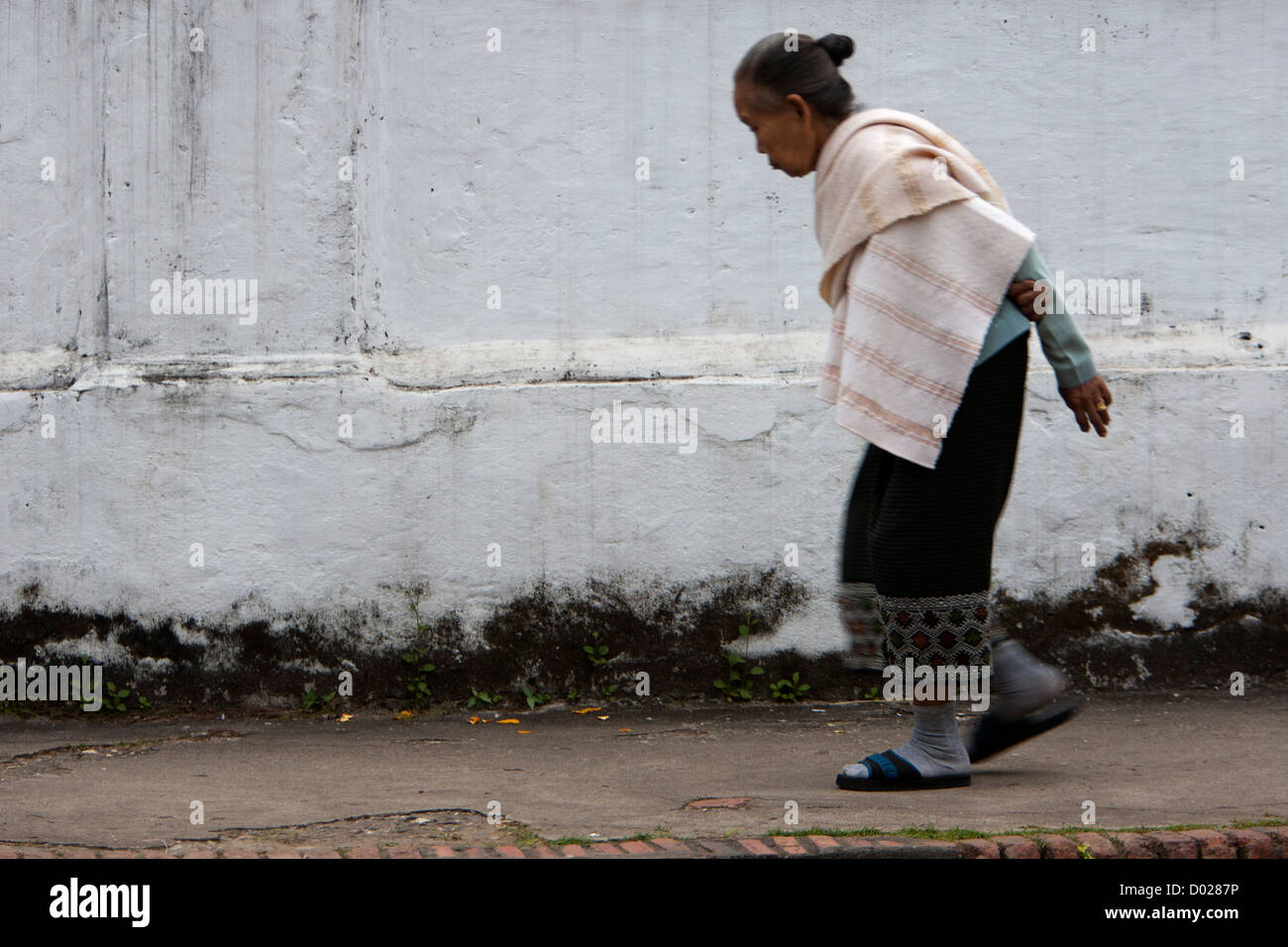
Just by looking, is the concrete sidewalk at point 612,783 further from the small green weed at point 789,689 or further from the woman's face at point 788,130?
the woman's face at point 788,130

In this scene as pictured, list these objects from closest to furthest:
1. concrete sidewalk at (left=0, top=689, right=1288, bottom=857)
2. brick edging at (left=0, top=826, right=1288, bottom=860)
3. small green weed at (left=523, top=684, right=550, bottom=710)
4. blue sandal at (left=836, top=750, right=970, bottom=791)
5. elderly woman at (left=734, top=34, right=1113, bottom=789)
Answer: brick edging at (left=0, top=826, right=1288, bottom=860) < concrete sidewalk at (left=0, top=689, right=1288, bottom=857) < elderly woman at (left=734, top=34, right=1113, bottom=789) < blue sandal at (left=836, top=750, right=970, bottom=791) < small green weed at (left=523, top=684, right=550, bottom=710)

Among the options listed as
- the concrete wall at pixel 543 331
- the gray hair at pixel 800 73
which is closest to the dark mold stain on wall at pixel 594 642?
the concrete wall at pixel 543 331

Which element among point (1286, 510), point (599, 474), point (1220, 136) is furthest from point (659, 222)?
point (1286, 510)

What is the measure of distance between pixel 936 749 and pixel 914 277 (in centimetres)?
120

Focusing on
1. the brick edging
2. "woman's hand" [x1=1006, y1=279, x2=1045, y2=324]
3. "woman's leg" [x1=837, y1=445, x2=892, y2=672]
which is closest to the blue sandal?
"woman's leg" [x1=837, y1=445, x2=892, y2=672]

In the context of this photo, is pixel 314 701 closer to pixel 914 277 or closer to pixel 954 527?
pixel 954 527

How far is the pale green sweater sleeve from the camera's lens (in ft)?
11.0

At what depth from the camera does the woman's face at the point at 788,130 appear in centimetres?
346

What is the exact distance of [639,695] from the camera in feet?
16.4

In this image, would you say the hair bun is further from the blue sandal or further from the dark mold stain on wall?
the dark mold stain on wall

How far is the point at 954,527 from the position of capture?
336 centimetres

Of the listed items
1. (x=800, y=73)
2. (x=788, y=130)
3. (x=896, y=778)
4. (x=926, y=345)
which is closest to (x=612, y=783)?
(x=896, y=778)

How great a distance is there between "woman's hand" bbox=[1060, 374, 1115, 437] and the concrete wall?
167 centimetres

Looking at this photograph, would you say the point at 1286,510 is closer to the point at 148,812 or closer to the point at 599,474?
the point at 599,474
